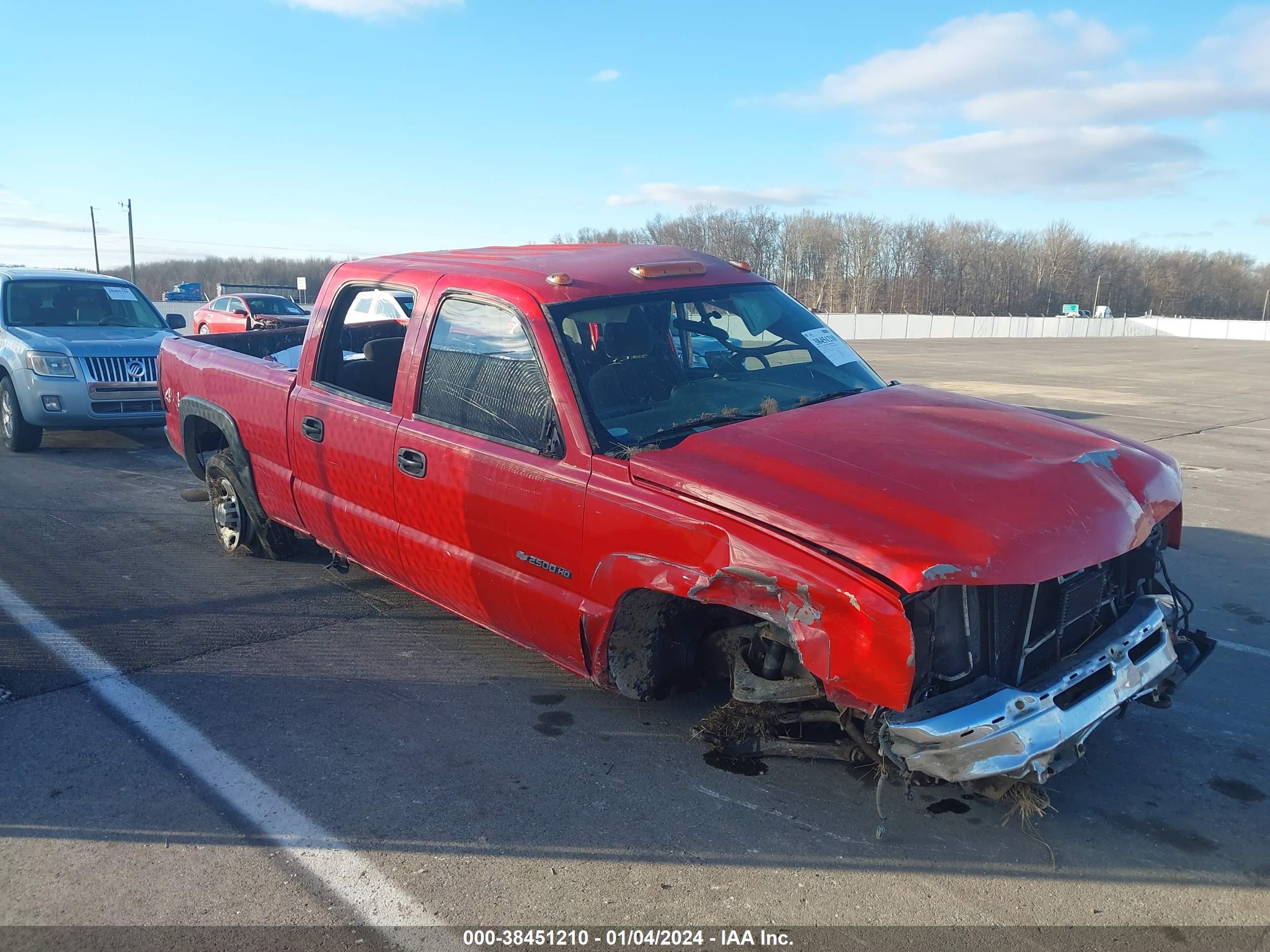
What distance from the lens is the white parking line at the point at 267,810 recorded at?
271 centimetres

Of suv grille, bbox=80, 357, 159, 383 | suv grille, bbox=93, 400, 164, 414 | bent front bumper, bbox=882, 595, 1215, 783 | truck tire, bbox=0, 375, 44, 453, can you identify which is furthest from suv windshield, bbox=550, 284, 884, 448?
truck tire, bbox=0, 375, 44, 453

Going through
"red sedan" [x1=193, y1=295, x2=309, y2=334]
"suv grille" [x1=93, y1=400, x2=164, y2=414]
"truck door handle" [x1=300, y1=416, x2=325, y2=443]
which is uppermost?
"red sedan" [x1=193, y1=295, x2=309, y2=334]

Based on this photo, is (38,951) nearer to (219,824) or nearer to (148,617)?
(219,824)

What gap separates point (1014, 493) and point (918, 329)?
5515 centimetres

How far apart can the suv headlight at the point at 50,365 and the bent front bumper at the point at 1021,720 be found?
9568 millimetres

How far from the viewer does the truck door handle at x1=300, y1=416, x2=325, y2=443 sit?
189 inches

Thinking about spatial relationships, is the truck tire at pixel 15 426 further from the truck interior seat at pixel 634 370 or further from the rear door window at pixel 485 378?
the truck interior seat at pixel 634 370

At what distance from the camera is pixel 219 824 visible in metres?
3.18

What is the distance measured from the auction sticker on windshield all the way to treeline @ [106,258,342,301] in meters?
80.6

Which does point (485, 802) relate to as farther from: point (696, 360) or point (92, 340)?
point (92, 340)

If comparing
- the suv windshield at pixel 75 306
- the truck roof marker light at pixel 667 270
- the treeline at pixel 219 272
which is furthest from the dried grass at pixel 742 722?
the treeline at pixel 219 272

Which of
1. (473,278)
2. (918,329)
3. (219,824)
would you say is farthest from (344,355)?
(918,329)

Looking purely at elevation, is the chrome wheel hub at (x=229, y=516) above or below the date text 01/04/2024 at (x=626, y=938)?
above

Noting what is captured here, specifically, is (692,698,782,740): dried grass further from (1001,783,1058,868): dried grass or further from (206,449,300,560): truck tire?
(206,449,300,560): truck tire
